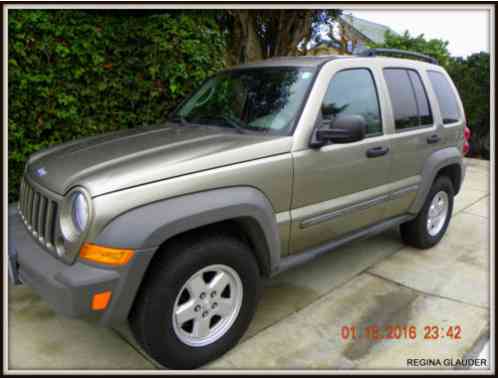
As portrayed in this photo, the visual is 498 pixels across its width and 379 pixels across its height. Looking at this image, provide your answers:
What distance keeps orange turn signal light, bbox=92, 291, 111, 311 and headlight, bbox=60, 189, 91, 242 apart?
1.03ft

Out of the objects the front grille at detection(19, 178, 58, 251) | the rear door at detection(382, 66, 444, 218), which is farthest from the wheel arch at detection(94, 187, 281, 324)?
the rear door at detection(382, 66, 444, 218)

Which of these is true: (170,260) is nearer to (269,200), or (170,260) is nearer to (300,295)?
Result: (269,200)

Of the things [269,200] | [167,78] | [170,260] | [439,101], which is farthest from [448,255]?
[167,78]

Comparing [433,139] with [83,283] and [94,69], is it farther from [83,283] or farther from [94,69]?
[94,69]

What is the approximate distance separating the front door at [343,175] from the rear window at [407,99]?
0.80 ft

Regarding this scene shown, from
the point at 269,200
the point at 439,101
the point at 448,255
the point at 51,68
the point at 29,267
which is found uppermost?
the point at 51,68

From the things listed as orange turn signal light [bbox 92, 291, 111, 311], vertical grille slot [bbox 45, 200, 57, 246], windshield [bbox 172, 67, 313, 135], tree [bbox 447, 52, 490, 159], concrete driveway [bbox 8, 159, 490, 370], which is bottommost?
concrete driveway [bbox 8, 159, 490, 370]

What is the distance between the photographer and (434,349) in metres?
2.86

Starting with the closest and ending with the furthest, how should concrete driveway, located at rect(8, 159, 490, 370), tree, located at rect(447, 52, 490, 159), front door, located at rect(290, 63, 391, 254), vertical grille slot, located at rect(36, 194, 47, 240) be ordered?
vertical grille slot, located at rect(36, 194, 47, 240)
concrete driveway, located at rect(8, 159, 490, 370)
front door, located at rect(290, 63, 391, 254)
tree, located at rect(447, 52, 490, 159)

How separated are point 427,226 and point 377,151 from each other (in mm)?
1454

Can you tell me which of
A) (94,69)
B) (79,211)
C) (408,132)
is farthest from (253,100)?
(94,69)

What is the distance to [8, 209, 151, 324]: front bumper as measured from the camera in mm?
2107

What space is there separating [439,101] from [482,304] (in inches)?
77.8

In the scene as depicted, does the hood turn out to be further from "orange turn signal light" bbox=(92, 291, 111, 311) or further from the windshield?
"orange turn signal light" bbox=(92, 291, 111, 311)
